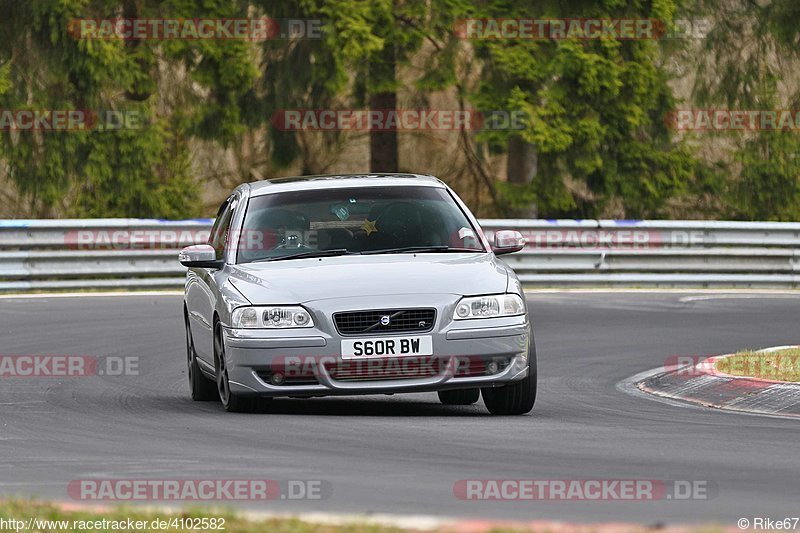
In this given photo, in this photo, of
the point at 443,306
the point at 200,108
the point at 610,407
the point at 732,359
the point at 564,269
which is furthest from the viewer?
the point at 200,108

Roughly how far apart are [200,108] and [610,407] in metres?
22.1

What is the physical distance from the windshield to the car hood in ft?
0.88

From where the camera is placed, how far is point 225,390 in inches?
441

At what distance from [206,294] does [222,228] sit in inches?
38.9

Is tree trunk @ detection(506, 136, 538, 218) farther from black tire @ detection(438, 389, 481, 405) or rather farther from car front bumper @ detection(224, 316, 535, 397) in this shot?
car front bumper @ detection(224, 316, 535, 397)

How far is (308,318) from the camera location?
10609 mm

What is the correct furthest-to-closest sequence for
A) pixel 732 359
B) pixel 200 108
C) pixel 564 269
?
pixel 200 108 → pixel 564 269 → pixel 732 359

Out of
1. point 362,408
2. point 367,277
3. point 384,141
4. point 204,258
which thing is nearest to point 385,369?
point 367,277

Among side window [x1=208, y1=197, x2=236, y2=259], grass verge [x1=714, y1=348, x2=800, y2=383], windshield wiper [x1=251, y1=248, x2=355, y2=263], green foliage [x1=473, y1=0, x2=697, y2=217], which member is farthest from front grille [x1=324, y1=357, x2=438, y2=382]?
green foliage [x1=473, y1=0, x2=697, y2=217]

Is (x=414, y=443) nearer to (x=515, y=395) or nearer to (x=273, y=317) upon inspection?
(x=273, y=317)

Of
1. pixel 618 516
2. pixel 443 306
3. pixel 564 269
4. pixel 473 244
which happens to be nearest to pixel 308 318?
pixel 443 306

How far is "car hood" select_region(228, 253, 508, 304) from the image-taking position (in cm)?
1066

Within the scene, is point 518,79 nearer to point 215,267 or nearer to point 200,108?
point 200,108

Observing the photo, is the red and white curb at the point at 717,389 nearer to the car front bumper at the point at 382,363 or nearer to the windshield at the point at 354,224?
the car front bumper at the point at 382,363
